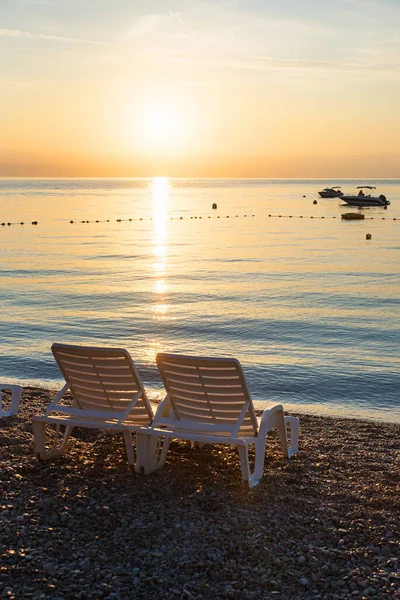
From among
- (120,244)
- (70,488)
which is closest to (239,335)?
(70,488)

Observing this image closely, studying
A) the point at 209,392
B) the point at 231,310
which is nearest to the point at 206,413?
the point at 209,392

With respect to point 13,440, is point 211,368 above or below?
above

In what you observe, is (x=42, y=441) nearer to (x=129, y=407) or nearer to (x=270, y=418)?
(x=129, y=407)

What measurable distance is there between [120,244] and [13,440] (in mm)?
36193

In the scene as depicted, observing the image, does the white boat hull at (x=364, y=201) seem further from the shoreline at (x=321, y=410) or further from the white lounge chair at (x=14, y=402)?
the white lounge chair at (x=14, y=402)

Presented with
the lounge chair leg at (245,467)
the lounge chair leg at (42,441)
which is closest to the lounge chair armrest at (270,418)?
the lounge chair leg at (245,467)

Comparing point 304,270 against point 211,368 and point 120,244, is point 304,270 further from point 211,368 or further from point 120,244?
point 211,368

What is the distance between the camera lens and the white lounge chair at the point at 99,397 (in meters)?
6.25

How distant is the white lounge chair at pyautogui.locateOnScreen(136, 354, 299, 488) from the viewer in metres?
5.90

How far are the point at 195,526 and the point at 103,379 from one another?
70.6 inches

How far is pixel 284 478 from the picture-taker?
6.26 metres

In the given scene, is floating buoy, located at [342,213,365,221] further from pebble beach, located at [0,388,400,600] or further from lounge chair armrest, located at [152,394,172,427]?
lounge chair armrest, located at [152,394,172,427]

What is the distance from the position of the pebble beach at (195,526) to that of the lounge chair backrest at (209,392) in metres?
0.45

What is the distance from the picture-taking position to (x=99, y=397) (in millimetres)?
6605
